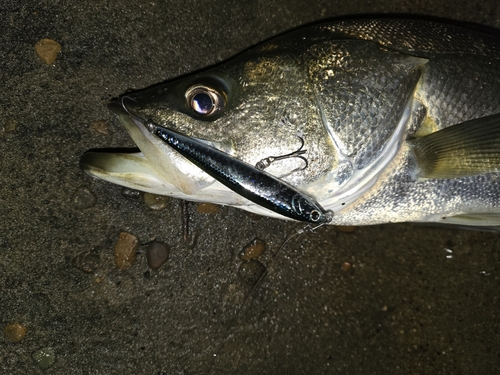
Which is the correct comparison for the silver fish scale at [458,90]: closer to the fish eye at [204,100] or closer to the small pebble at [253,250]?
the fish eye at [204,100]

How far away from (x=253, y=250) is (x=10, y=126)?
56.8 inches

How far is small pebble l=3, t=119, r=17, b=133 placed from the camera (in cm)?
204

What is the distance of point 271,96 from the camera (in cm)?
167

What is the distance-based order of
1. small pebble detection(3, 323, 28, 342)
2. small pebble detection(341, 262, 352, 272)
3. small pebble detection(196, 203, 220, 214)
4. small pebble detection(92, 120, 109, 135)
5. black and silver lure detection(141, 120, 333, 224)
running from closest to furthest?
black and silver lure detection(141, 120, 333, 224) → small pebble detection(3, 323, 28, 342) → small pebble detection(92, 120, 109, 135) → small pebble detection(196, 203, 220, 214) → small pebble detection(341, 262, 352, 272)

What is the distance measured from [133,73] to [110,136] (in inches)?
14.7

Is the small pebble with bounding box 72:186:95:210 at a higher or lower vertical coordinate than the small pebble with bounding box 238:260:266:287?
lower

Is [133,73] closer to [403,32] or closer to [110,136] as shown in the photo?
[110,136]

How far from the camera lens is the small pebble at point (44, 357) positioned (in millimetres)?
2025

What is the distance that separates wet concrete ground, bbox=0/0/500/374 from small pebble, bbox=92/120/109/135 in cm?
2

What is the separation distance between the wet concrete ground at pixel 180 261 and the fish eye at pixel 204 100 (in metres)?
0.66

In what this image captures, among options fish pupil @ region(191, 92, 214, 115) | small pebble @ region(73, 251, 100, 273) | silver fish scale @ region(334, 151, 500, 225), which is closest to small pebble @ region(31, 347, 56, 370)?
small pebble @ region(73, 251, 100, 273)

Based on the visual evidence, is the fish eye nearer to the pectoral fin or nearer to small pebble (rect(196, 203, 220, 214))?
small pebble (rect(196, 203, 220, 214))

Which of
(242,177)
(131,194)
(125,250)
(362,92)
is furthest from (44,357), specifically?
(362,92)

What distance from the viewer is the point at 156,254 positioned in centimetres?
217
